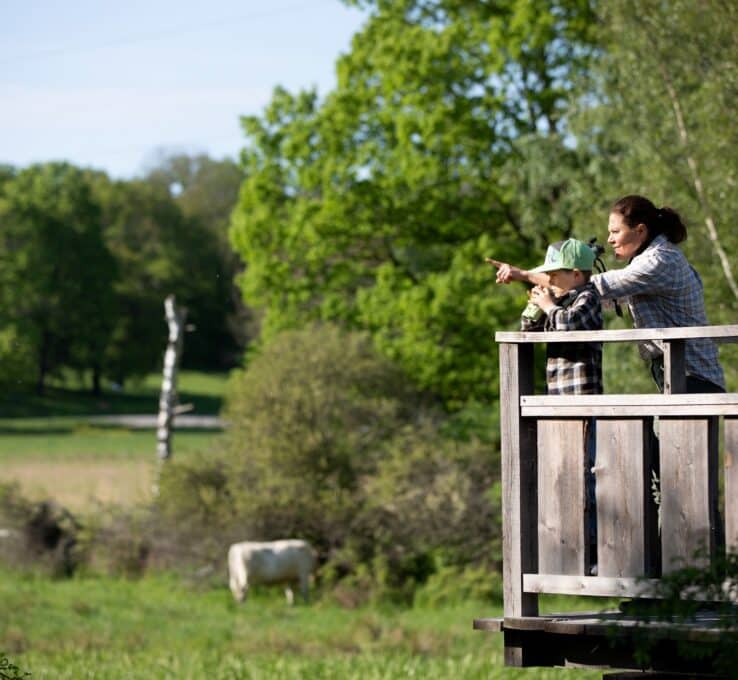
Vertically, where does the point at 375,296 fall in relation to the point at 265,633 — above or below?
above

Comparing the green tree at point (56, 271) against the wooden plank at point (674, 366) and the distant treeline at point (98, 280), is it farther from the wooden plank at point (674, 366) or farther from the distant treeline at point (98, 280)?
the wooden plank at point (674, 366)

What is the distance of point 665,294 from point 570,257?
56 cm

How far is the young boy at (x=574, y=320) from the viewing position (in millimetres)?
8008

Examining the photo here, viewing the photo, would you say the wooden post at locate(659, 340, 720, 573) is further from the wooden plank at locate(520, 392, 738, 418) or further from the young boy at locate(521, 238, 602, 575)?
the young boy at locate(521, 238, 602, 575)

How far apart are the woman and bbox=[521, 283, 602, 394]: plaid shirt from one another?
10 centimetres

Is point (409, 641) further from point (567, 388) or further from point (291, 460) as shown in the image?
point (567, 388)

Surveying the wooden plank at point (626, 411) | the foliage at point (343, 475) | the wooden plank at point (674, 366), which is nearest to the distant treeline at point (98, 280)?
the foliage at point (343, 475)

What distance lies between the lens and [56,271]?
3364 inches

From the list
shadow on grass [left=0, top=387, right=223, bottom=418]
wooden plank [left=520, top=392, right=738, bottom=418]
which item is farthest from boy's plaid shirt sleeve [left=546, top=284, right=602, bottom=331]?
shadow on grass [left=0, top=387, right=223, bottom=418]

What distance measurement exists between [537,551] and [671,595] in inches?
60.7

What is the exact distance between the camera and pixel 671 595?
6.72 meters

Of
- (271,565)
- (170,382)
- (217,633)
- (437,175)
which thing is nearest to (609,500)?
(217,633)

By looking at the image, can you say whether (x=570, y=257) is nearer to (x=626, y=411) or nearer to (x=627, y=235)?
(x=627, y=235)

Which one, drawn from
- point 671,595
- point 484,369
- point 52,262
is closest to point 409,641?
point 484,369
